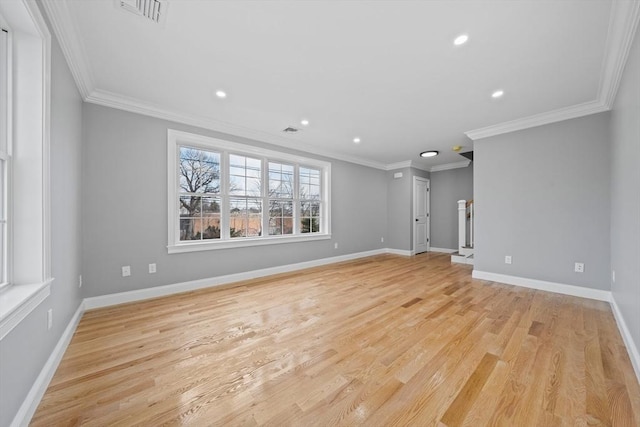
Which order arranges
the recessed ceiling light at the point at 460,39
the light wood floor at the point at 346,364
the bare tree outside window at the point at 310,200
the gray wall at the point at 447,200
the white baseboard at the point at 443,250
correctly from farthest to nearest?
the white baseboard at the point at 443,250
the gray wall at the point at 447,200
the bare tree outside window at the point at 310,200
the recessed ceiling light at the point at 460,39
the light wood floor at the point at 346,364

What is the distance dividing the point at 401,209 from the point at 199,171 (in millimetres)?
4963

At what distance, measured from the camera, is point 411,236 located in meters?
6.48

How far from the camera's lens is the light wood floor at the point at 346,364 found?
1332mm

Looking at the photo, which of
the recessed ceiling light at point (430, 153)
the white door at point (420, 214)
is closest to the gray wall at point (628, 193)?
the recessed ceiling light at point (430, 153)

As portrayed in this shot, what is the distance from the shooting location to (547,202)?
3.46m

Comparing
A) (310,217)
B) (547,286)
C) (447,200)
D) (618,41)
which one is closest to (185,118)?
(310,217)

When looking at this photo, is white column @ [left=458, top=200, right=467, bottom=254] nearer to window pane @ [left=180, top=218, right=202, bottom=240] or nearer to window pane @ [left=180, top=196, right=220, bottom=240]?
window pane @ [left=180, top=196, right=220, bottom=240]

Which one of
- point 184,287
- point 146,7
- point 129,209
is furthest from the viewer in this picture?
point 184,287

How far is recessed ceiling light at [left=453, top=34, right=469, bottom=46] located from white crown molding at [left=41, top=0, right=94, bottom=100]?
283 centimetres

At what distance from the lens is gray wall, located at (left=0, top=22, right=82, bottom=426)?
1.17 metres

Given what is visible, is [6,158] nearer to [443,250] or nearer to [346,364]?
[346,364]

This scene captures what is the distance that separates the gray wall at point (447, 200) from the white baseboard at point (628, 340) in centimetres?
421

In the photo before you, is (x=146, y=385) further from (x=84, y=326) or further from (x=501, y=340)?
(x=501, y=340)

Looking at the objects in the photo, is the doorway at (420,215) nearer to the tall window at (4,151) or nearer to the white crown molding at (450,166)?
the white crown molding at (450,166)
